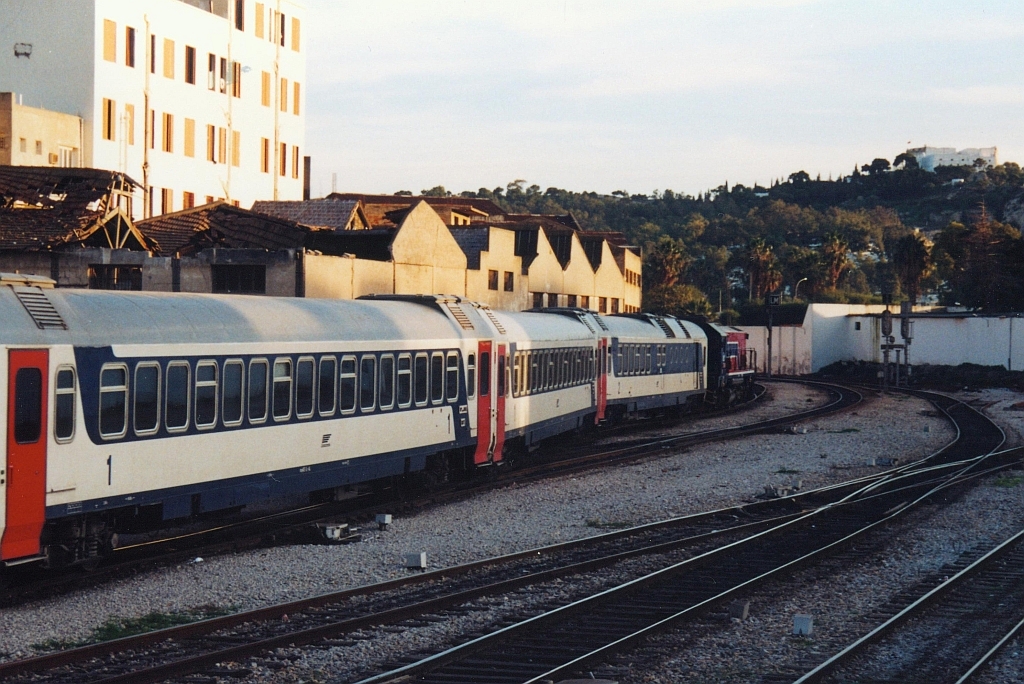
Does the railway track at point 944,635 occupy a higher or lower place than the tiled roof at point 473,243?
lower

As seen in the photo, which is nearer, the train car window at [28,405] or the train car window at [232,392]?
the train car window at [28,405]

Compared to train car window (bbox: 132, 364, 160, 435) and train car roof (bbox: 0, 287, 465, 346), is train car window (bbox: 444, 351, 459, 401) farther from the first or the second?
train car window (bbox: 132, 364, 160, 435)

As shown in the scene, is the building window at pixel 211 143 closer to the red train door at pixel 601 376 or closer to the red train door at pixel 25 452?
the red train door at pixel 601 376

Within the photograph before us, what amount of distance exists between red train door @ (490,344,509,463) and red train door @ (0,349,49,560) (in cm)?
1144

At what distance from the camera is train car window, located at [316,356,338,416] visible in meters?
16.9

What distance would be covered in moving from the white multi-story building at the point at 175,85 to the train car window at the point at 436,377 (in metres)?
37.8

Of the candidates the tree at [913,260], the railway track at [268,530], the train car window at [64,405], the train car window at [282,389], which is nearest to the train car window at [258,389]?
the train car window at [282,389]

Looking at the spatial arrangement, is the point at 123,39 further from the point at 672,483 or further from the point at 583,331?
the point at 672,483

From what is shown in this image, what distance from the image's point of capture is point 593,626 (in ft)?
39.0

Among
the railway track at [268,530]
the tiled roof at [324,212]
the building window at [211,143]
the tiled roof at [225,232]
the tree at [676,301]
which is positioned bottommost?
the railway track at [268,530]

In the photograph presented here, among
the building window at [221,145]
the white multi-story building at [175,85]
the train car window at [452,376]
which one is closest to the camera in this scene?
the train car window at [452,376]

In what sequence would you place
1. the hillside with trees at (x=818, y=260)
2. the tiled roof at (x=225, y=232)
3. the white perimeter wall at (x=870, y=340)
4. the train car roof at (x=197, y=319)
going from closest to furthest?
the train car roof at (x=197, y=319), the tiled roof at (x=225, y=232), the white perimeter wall at (x=870, y=340), the hillside with trees at (x=818, y=260)

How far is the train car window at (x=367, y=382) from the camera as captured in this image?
17.9m

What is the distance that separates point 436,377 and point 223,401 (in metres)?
5.77
